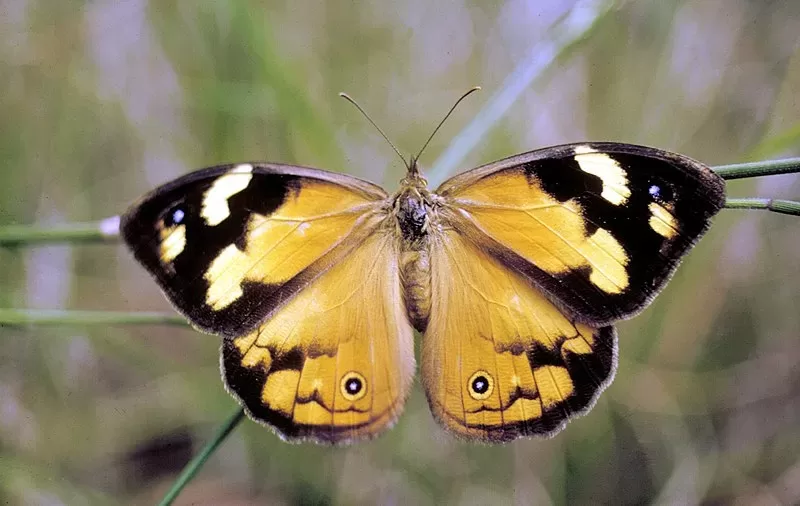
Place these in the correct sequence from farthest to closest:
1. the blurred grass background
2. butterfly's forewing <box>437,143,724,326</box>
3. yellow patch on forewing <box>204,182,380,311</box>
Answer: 1. the blurred grass background
2. yellow patch on forewing <box>204,182,380,311</box>
3. butterfly's forewing <box>437,143,724,326</box>

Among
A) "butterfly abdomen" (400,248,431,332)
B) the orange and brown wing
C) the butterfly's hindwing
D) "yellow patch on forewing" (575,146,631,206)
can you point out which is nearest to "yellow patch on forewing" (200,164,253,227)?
the butterfly's hindwing

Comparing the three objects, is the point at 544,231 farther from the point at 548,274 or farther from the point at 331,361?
the point at 331,361

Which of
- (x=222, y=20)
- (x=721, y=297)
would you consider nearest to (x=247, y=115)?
(x=222, y=20)

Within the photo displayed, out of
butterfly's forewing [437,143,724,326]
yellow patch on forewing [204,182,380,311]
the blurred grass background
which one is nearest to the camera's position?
butterfly's forewing [437,143,724,326]

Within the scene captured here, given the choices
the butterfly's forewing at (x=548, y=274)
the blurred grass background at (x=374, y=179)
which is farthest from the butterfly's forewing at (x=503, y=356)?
the blurred grass background at (x=374, y=179)

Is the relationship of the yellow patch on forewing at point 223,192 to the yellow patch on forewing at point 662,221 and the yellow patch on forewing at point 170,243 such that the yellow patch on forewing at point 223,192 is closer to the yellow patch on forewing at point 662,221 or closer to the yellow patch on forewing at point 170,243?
the yellow patch on forewing at point 170,243

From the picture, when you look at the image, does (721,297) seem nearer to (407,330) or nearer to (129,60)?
(407,330)

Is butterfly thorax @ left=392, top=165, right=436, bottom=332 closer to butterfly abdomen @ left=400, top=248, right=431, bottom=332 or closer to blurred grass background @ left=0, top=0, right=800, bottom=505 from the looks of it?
butterfly abdomen @ left=400, top=248, right=431, bottom=332
